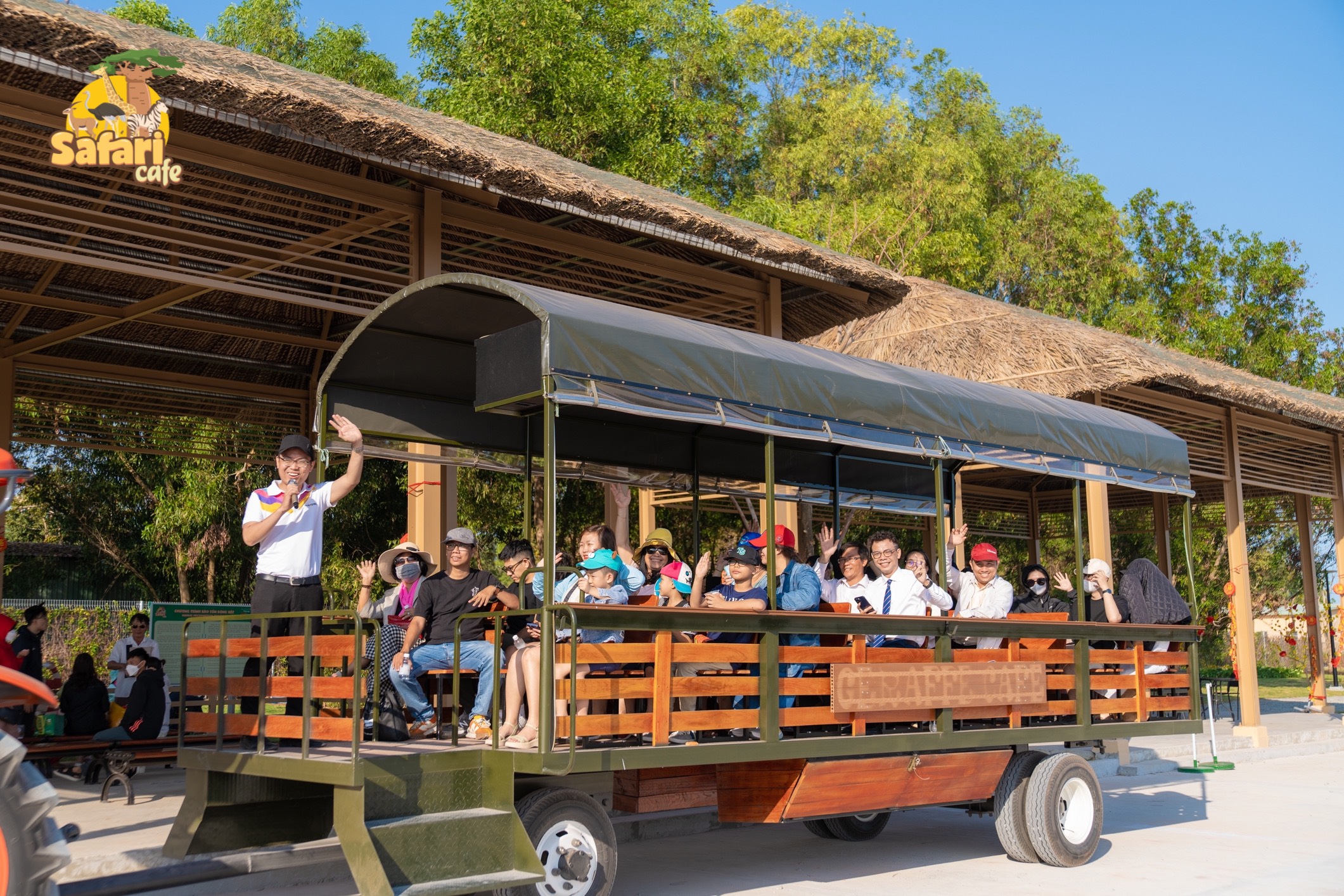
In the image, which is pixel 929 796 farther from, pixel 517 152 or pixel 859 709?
pixel 517 152

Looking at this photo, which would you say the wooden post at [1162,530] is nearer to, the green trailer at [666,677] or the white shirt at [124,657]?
the green trailer at [666,677]

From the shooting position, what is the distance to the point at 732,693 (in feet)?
21.6

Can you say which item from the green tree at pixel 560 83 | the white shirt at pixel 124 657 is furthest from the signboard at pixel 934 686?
the green tree at pixel 560 83

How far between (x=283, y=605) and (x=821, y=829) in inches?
191

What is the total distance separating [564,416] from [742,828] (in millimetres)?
3751

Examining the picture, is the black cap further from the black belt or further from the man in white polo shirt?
the black belt

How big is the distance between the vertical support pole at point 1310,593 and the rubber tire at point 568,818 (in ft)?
56.0

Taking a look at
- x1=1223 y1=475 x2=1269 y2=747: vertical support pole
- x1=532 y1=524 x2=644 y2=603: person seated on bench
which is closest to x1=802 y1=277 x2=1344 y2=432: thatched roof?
x1=1223 y1=475 x2=1269 y2=747: vertical support pole

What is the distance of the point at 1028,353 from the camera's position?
611 inches

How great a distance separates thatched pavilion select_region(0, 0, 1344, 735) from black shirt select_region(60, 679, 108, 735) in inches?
119

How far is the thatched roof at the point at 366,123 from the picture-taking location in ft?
23.4

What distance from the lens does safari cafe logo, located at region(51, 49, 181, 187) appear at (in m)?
7.27

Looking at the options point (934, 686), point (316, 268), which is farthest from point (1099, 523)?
point (316, 268)

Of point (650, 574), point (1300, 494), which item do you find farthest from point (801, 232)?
point (650, 574)
